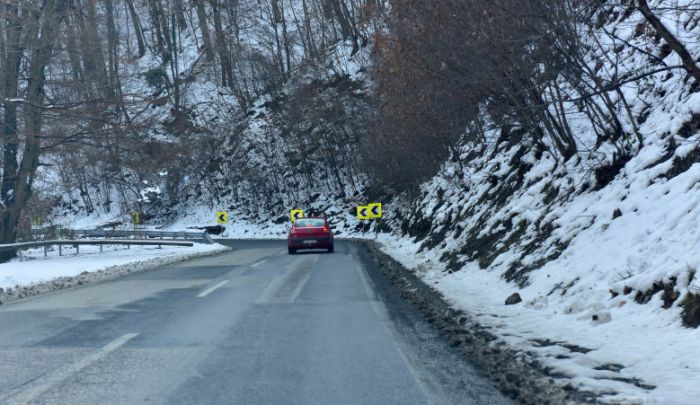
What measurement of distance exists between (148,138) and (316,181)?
38.6 m

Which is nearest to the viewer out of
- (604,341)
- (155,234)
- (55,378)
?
(55,378)

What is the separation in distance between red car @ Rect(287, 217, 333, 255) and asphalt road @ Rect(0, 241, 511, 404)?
581 inches

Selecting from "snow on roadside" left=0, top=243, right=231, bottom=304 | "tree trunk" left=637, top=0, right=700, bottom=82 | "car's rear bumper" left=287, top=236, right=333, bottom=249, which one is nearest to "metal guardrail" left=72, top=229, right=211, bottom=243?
"car's rear bumper" left=287, top=236, right=333, bottom=249

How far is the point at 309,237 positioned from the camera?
93.5ft

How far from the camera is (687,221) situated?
29.7 feet

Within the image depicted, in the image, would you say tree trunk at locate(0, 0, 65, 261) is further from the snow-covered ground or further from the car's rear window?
the car's rear window

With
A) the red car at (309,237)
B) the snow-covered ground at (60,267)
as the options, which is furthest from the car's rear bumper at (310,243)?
the snow-covered ground at (60,267)

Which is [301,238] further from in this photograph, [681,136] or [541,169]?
[681,136]

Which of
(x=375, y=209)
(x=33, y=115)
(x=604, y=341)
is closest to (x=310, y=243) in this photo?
(x=33, y=115)

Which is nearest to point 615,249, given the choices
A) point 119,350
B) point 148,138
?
point 119,350

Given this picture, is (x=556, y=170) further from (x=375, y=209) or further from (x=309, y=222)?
(x=375, y=209)

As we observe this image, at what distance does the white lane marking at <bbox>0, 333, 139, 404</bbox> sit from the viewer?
5.66 meters

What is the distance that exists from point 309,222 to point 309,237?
98 cm

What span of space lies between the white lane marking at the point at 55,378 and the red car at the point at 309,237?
2027cm
